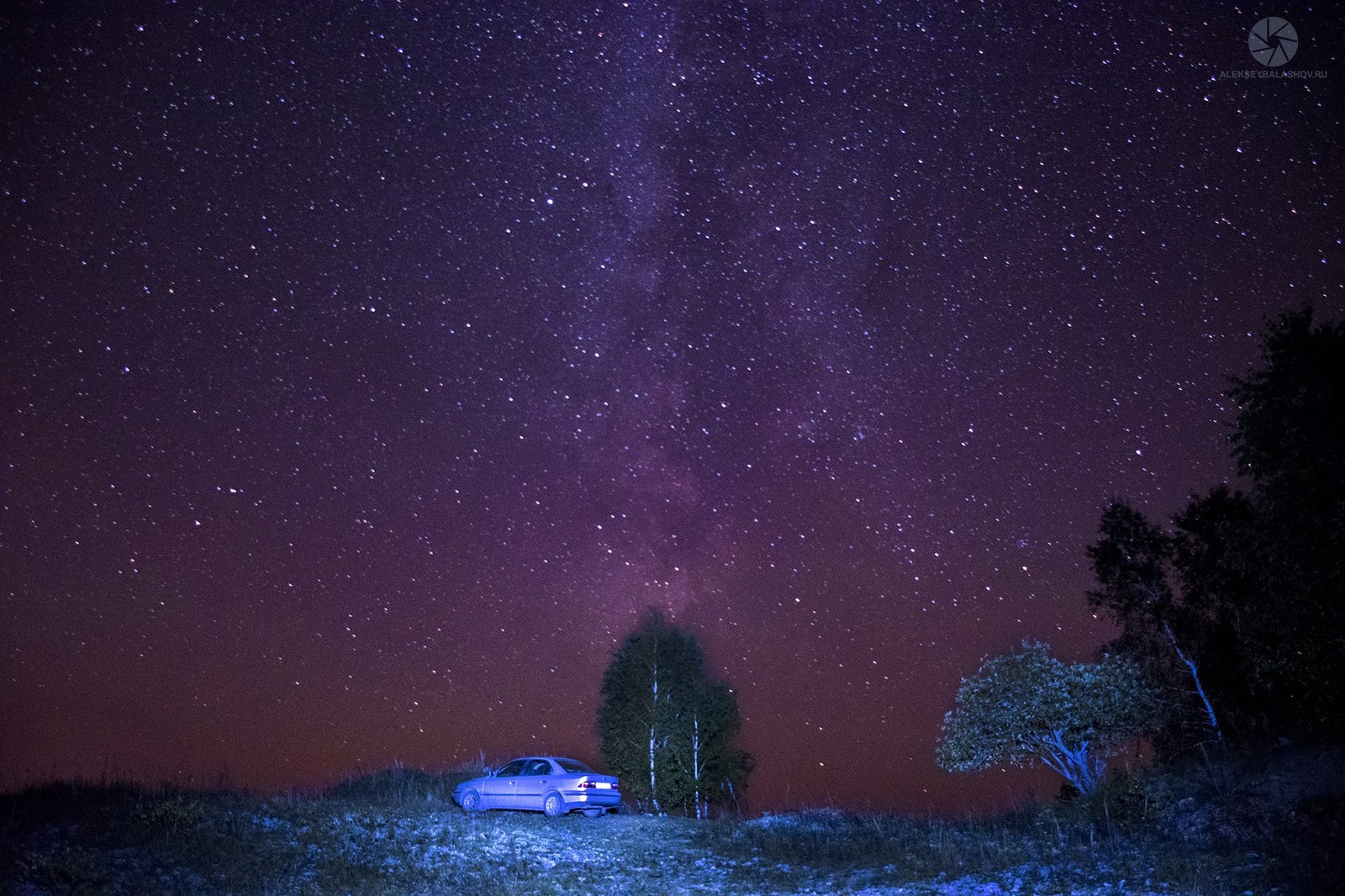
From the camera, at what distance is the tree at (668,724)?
38094mm

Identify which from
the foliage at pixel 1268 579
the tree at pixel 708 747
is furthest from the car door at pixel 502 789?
the foliage at pixel 1268 579

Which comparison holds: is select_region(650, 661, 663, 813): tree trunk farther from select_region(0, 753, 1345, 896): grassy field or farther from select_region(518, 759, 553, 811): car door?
select_region(0, 753, 1345, 896): grassy field

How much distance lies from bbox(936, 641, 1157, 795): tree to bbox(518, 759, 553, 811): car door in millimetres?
12327

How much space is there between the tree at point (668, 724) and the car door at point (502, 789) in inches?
482

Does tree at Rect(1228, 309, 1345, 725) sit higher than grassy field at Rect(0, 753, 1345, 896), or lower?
higher

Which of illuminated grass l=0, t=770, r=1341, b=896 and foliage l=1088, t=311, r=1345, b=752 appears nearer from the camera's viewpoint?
illuminated grass l=0, t=770, r=1341, b=896

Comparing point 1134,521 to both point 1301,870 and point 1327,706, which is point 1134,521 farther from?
point 1301,870

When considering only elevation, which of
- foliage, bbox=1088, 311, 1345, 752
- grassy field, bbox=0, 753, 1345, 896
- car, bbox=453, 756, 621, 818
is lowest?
grassy field, bbox=0, 753, 1345, 896

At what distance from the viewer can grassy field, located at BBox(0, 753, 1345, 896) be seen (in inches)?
520

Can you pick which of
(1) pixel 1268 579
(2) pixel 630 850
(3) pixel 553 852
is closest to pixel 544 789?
(2) pixel 630 850

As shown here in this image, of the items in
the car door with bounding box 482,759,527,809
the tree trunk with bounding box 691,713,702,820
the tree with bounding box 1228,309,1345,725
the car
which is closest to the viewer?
the tree with bounding box 1228,309,1345,725

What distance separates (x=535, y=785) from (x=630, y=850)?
811 cm

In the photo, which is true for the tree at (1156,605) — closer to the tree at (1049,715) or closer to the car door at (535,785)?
the tree at (1049,715)

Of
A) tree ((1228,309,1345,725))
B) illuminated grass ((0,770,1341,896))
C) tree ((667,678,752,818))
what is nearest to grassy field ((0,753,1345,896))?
illuminated grass ((0,770,1341,896))
